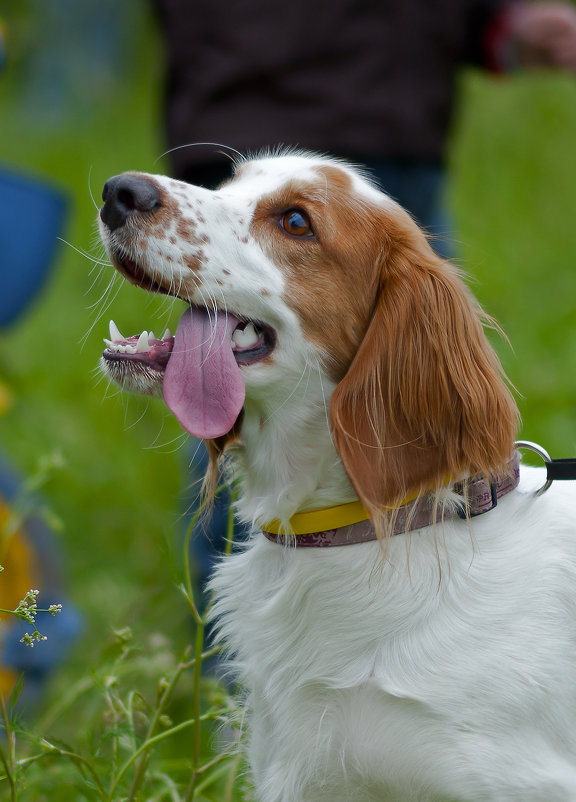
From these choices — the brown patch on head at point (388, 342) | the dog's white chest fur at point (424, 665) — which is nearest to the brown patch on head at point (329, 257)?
the brown patch on head at point (388, 342)

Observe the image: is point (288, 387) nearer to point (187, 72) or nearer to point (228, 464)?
point (228, 464)

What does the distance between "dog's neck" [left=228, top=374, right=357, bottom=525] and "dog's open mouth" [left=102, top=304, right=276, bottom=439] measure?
15 centimetres

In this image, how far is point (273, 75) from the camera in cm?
349

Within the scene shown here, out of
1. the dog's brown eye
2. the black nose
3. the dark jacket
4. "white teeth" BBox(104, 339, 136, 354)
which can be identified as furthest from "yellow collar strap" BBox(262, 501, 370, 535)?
the dark jacket

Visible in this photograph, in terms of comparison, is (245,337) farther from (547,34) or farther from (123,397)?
(123,397)

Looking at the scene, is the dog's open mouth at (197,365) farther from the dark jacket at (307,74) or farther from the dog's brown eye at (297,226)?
the dark jacket at (307,74)

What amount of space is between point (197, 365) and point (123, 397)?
282 cm

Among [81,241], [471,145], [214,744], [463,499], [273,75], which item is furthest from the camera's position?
[471,145]

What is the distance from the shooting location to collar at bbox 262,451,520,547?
7.34ft

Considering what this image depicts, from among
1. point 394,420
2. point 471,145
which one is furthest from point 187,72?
point 471,145

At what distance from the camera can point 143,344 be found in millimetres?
2291

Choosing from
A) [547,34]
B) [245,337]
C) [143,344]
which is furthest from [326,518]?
[547,34]

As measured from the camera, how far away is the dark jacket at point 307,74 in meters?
3.45

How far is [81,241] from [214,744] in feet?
18.3
